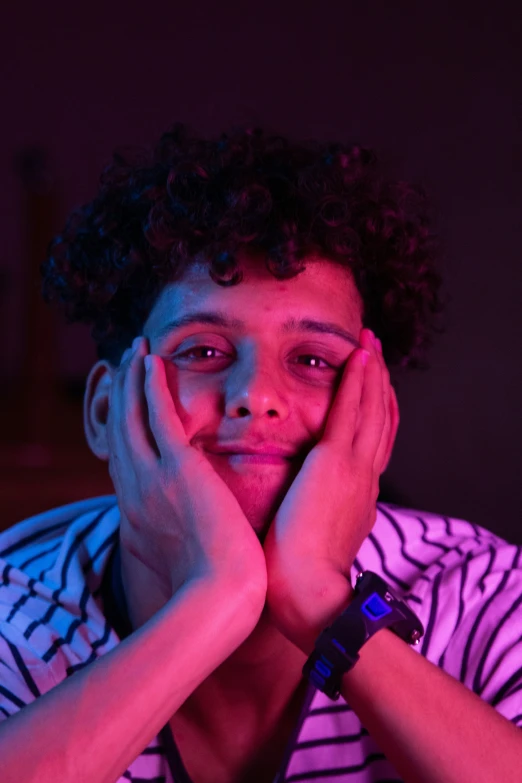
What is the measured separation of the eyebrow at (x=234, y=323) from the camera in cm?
115

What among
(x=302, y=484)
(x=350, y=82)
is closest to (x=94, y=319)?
Answer: (x=302, y=484)

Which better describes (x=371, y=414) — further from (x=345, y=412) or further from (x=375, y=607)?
(x=375, y=607)

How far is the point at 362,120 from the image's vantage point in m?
2.53

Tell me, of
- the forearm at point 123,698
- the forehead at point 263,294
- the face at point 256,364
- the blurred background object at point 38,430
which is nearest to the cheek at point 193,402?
the face at point 256,364

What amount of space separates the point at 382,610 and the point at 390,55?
1992 millimetres

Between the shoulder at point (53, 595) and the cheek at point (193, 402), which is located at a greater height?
the cheek at point (193, 402)

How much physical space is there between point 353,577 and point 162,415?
1.32 ft

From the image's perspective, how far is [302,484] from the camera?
1.07 meters

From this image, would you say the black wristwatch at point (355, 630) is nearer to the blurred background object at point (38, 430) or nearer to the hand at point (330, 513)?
the hand at point (330, 513)

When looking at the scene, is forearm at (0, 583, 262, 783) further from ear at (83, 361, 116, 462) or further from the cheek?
ear at (83, 361, 116, 462)

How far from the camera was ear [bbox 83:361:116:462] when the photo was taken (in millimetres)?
1302

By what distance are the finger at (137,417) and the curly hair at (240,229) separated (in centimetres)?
12

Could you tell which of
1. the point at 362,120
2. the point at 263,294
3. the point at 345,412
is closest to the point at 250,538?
the point at 345,412

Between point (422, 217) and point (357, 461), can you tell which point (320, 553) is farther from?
point (422, 217)
